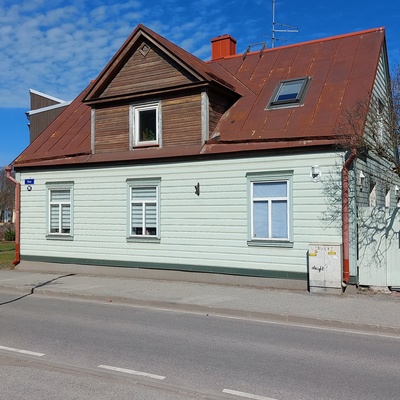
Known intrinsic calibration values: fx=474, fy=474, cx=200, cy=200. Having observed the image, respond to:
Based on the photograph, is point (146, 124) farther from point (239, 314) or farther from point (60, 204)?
point (239, 314)

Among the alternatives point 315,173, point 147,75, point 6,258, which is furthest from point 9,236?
point 315,173

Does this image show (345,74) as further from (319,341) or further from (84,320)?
(84,320)

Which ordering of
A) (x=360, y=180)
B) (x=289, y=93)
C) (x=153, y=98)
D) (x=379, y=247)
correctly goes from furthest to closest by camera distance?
(x=153, y=98), (x=289, y=93), (x=360, y=180), (x=379, y=247)

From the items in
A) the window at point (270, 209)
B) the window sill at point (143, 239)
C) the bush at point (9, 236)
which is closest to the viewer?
the window at point (270, 209)

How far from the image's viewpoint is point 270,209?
1239 centimetres

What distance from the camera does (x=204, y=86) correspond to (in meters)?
13.6

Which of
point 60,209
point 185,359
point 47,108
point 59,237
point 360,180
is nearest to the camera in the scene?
point 185,359


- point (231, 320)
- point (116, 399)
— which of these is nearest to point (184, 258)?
point (231, 320)

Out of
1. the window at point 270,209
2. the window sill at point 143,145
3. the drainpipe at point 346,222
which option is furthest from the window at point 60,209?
the drainpipe at point 346,222

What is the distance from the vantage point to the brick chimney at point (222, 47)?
19.4 meters

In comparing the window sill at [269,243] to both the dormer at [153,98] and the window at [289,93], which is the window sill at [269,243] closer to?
the dormer at [153,98]

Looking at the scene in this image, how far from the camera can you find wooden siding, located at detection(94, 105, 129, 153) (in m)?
15.0

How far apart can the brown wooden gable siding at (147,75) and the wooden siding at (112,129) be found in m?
0.54

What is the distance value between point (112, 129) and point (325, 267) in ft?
26.6
